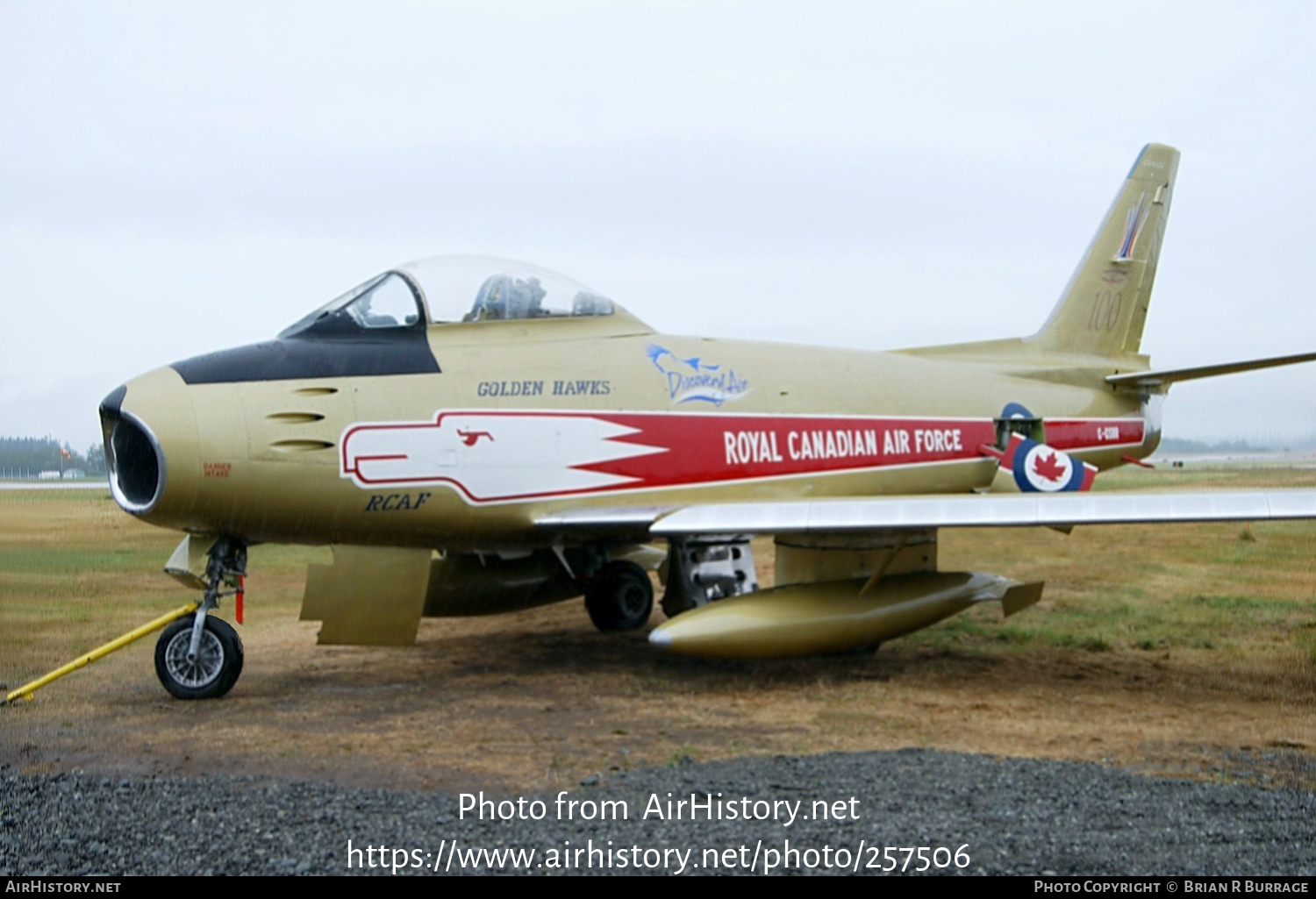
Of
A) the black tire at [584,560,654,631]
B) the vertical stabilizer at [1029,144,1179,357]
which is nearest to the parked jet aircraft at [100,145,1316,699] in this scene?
the black tire at [584,560,654,631]

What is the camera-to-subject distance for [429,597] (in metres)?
9.32

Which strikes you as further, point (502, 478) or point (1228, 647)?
point (1228, 647)

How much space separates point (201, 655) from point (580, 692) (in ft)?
8.04

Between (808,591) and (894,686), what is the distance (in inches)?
36.4

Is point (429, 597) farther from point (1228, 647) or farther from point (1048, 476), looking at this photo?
point (1228, 647)

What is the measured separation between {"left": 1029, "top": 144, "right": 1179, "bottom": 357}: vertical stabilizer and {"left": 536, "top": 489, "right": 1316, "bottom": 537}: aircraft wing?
199 inches

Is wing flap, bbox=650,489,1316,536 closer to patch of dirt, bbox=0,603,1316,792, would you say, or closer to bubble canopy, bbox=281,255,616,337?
patch of dirt, bbox=0,603,1316,792

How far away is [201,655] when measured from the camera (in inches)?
274

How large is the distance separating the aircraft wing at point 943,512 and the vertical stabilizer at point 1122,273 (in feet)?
16.6

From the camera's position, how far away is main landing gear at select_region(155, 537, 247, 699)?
6891mm

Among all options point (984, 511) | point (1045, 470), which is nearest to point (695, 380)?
point (984, 511)

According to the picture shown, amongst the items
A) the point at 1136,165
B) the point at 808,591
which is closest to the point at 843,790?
the point at 808,591

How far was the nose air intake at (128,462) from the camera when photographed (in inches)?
266

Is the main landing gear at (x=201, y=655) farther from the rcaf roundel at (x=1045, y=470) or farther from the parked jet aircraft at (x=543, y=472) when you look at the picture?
the rcaf roundel at (x=1045, y=470)
